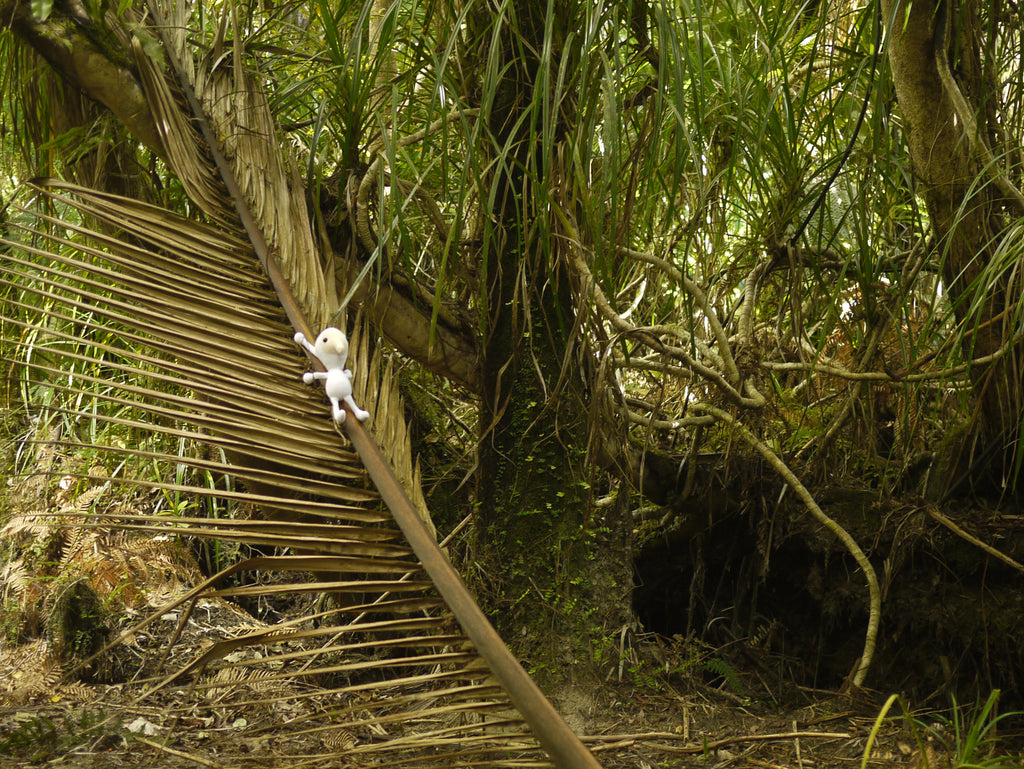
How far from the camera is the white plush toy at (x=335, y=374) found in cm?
124

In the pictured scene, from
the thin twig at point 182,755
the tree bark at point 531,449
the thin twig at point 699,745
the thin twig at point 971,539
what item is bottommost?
the thin twig at point 699,745

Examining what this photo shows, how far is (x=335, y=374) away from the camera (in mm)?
1240

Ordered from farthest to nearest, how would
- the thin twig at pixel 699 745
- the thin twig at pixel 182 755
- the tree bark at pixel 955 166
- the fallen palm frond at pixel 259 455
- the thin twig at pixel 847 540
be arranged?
1. the thin twig at pixel 847 540
2. the tree bark at pixel 955 166
3. the thin twig at pixel 699 745
4. the thin twig at pixel 182 755
5. the fallen palm frond at pixel 259 455

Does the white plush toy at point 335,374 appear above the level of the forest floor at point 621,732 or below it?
above

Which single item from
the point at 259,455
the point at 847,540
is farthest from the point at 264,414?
the point at 847,540

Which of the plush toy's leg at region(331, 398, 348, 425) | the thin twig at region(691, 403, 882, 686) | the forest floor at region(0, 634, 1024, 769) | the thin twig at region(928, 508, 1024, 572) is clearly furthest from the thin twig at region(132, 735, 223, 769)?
the thin twig at region(928, 508, 1024, 572)

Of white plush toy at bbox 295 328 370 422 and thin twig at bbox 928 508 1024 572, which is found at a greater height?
white plush toy at bbox 295 328 370 422

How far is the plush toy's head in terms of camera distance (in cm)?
125

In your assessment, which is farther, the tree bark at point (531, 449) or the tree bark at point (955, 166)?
the tree bark at point (955, 166)

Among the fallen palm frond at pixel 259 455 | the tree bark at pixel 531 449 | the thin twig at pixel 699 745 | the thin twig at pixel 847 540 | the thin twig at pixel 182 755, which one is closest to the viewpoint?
the fallen palm frond at pixel 259 455

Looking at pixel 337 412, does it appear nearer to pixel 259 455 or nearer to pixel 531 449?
pixel 259 455

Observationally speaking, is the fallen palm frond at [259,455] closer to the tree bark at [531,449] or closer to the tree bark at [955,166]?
the tree bark at [531,449]

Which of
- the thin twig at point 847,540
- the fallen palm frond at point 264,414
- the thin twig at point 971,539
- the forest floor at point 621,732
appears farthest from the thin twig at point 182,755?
the thin twig at point 971,539

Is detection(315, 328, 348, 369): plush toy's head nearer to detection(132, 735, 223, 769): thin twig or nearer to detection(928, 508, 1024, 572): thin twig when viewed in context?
detection(132, 735, 223, 769): thin twig
